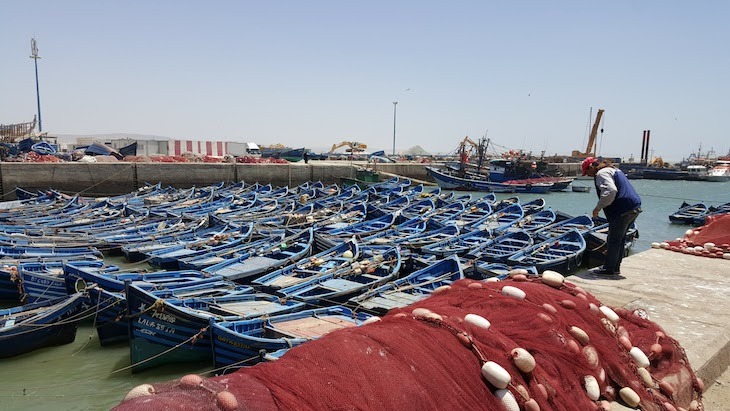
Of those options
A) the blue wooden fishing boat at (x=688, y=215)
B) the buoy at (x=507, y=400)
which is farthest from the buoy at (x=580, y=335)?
the blue wooden fishing boat at (x=688, y=215)

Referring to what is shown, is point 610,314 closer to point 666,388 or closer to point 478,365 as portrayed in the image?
point 666,388

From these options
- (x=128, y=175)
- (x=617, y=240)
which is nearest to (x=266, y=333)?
(x=617, y=240)

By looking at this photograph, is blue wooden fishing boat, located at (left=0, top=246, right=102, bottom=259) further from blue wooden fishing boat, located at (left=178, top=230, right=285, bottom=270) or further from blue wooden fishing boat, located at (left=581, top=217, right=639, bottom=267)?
blue wooden fishing boat, located at (left=581, top=217, right=639, bottom=267)

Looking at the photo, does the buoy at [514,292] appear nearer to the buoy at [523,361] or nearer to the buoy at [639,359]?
the buoy at [523,361]

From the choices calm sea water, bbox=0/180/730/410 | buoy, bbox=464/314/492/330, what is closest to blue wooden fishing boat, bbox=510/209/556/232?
calm sea water, bbox=0/180/730/410

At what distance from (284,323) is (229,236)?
974 centimetres

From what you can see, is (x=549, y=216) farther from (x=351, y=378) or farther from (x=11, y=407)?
(x=351, y=378)

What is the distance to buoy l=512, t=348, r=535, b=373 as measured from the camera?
3092 mm

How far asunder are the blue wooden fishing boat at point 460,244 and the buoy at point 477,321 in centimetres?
1249

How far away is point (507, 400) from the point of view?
2.88 metres

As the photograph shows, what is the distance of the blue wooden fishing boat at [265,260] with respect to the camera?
46.4 feet

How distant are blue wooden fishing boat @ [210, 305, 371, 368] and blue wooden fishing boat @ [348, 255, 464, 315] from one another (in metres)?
0.63

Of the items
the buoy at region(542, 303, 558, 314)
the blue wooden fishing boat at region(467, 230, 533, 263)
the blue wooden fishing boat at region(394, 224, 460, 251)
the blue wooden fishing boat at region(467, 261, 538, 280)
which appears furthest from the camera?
the blue wooden fishing boat at region(394, 224, 460, 251)

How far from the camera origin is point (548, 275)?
4555 mm
